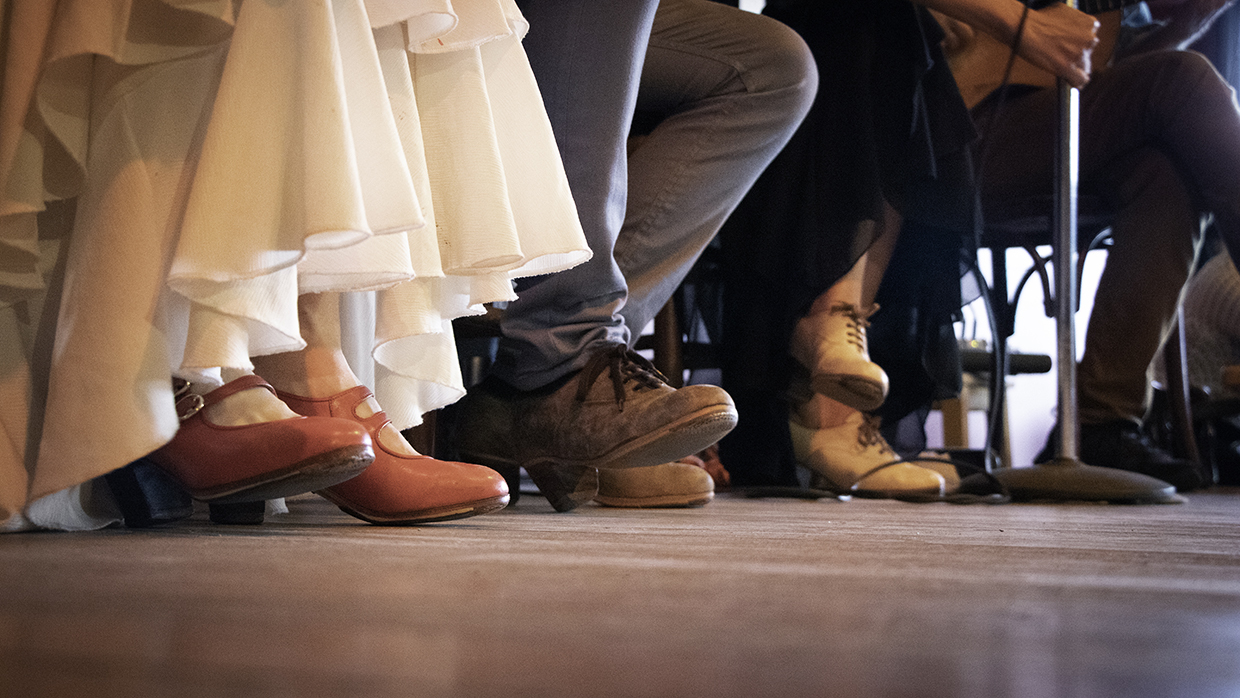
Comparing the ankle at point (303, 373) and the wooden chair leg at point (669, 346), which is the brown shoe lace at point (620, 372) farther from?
the wooden chair leg at point (669, 346)

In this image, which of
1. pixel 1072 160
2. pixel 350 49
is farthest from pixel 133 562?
pixel 1072 160

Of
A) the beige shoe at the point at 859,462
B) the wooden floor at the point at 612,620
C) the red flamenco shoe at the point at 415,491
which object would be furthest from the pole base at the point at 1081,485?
the red flamenco shoe at the point at 415,491

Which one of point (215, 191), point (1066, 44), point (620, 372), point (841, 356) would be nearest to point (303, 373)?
point (215, 191)

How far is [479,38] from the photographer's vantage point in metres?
0.69

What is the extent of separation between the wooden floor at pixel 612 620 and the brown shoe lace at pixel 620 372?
0.36m

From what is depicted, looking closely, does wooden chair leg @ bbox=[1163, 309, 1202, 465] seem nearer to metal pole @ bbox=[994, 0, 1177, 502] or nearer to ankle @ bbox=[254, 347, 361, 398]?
metal pole @ bbox=[994, 0, 1177, 502]

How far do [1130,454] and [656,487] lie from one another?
42.6 inches

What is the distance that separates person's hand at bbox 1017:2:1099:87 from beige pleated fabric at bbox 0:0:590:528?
979mm

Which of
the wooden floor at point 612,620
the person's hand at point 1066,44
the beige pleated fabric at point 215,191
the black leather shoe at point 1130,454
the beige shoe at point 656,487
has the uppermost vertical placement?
the person's hand at point 1066,44

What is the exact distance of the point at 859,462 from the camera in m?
1.39

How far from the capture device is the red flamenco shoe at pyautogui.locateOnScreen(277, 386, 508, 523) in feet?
2.19

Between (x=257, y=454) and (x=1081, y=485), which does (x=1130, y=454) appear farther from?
(x=257, y=454)

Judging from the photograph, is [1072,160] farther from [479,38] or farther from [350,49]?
[350,49]

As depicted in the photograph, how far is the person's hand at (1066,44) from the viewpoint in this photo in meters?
1.35
